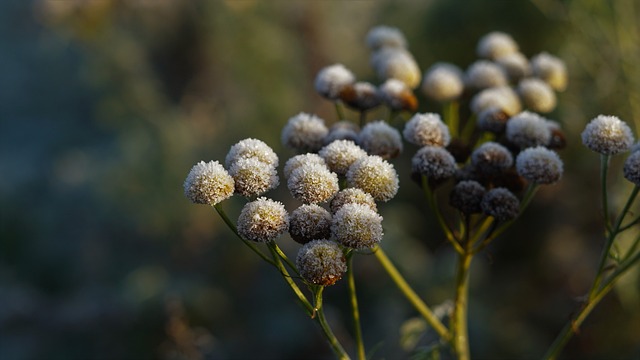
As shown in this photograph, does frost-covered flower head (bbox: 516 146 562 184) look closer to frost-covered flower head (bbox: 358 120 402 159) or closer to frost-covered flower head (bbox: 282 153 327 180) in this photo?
frost-covered flower head (bbox: 358 120 402 159)

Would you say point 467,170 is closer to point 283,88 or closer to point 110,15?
point 283,88

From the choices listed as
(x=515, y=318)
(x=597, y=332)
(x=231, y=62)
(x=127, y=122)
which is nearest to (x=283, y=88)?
(x=231, y=62)

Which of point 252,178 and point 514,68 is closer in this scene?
point 252,178

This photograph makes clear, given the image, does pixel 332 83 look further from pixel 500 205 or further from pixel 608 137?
pixel 608 137

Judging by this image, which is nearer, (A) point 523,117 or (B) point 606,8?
(A) point 523,117

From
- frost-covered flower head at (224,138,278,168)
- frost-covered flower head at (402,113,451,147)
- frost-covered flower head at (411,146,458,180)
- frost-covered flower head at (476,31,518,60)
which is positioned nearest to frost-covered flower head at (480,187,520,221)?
frost-covered flower head at (411,146,458,180)

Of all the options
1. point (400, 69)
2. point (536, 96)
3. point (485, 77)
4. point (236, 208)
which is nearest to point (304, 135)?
point (400, 69)

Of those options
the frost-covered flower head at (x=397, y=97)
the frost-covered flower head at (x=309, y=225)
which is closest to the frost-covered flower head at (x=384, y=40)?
the frost-covered flower head at (x=397, y=97)
